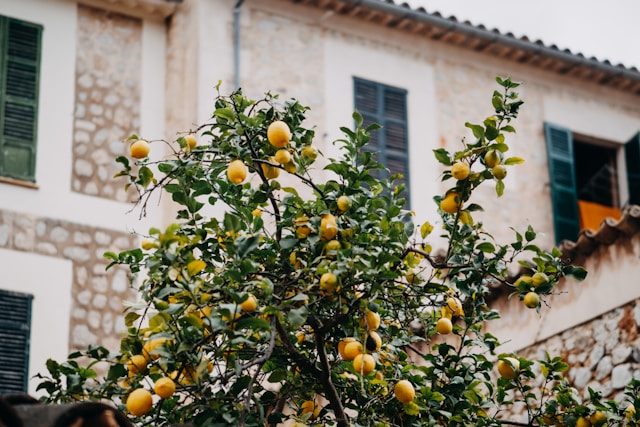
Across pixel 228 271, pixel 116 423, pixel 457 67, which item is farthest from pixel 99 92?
pixel 116 423

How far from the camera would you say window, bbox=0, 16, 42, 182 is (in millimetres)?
11602

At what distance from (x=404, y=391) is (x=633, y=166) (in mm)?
10102

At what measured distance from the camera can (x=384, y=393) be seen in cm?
558

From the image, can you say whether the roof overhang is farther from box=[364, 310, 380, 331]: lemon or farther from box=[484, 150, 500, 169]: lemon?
box=[364, 310, 380, 331]: lemon

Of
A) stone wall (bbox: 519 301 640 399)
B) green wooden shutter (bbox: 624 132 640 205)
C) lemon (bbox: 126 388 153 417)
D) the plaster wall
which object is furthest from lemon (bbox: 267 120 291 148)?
green wooden shutter (bbox: 624 132 640 205)

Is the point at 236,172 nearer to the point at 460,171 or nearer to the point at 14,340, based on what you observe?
the point at 460,171

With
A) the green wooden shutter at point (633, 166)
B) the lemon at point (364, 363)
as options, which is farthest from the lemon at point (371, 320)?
the green wooden shutter at point (633, 166)

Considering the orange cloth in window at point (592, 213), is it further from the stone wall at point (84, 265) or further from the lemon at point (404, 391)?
the lemon at point (404, 391)

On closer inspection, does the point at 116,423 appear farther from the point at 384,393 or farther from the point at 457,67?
the point at 457,67

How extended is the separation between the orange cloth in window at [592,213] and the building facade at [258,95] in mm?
20

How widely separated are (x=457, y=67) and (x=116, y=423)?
10.6m

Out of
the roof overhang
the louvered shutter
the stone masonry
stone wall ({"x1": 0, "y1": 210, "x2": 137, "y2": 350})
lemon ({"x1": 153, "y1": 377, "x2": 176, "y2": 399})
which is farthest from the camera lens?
the roof overhang

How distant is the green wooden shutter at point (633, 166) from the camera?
1437 centimetres

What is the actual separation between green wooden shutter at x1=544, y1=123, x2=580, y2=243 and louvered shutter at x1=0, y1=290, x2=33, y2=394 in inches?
238
